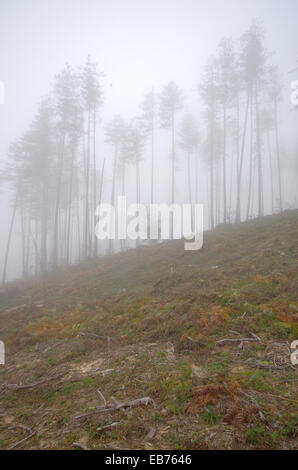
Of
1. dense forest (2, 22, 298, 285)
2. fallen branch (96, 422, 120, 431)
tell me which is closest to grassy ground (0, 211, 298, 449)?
fallen branch (96, 422, 120, 431)

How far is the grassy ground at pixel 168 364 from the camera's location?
2887 mm

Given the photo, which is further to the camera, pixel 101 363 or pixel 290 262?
pixel 290 262

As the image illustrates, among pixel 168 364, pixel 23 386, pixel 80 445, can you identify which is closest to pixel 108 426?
pixel 80 445

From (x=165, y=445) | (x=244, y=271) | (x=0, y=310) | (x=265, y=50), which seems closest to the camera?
(x=165, y=445)

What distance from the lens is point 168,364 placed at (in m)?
4.29

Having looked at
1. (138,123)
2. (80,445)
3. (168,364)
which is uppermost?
(138,123)

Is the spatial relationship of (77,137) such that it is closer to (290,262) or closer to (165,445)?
(290,262)

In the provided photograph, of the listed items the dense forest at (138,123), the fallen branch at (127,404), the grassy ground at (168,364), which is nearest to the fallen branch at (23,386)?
the grassy ground at (168,364)

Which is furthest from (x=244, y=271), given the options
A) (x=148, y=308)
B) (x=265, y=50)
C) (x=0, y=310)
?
(x=265, y=50)

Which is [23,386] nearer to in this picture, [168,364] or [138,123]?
[168,364]

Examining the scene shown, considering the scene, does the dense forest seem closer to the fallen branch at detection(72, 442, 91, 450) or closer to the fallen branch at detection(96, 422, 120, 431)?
the fallen branch at detection(96, 422, 120, 431)

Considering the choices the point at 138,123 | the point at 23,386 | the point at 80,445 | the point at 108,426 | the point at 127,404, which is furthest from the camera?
the point at 138,123

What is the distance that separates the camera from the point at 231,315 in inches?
223
